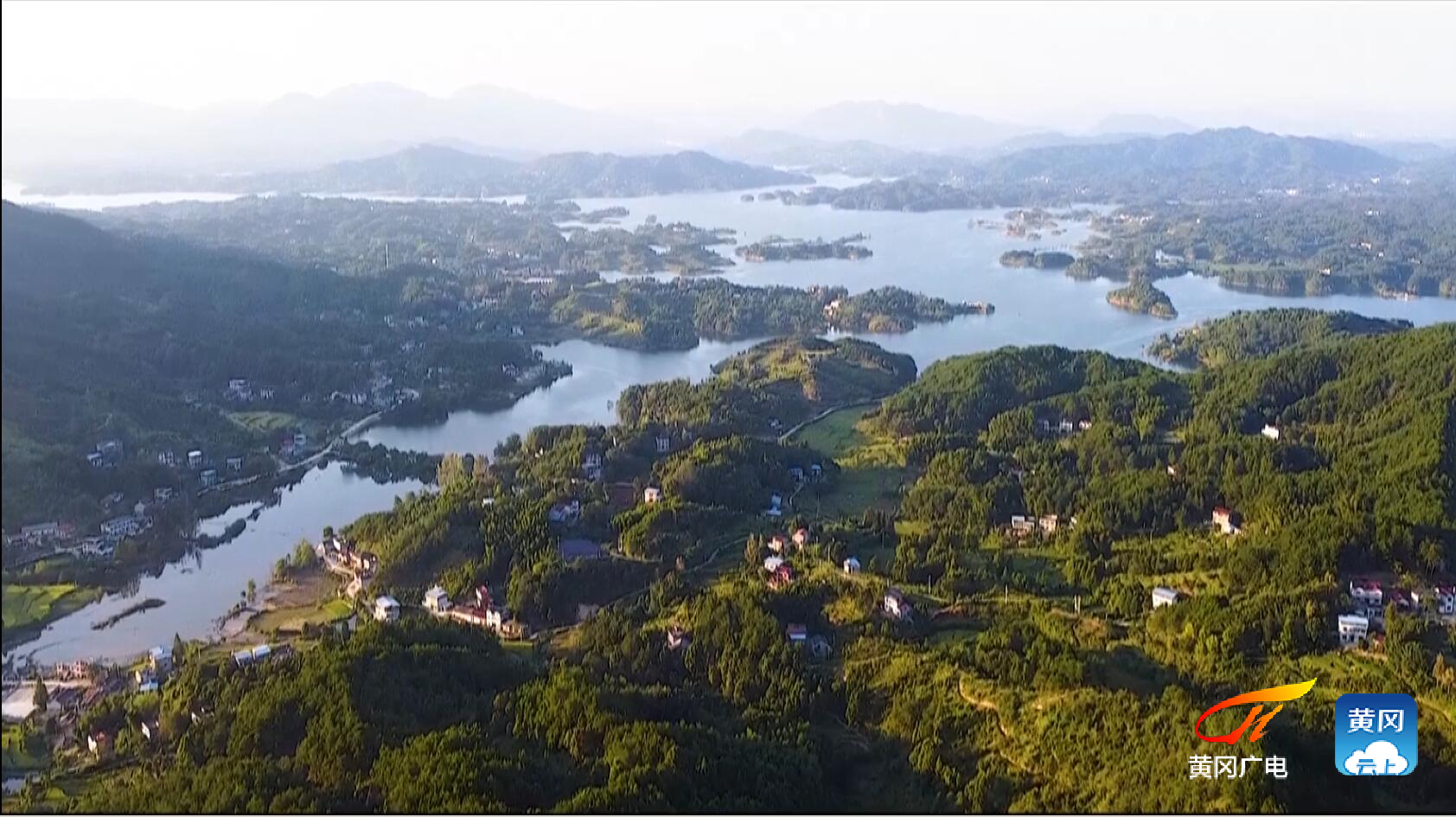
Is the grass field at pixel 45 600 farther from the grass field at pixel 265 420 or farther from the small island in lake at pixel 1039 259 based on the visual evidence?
the small island in lake at pixel 1039 259

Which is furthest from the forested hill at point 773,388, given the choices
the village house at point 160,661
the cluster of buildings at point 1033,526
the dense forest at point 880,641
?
the village house at point 160,661

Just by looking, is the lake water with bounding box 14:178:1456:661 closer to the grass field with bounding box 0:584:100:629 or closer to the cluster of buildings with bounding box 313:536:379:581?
the grass field with bounding box 0:584:100:629

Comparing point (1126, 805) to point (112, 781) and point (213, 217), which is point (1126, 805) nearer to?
point (112, 781)

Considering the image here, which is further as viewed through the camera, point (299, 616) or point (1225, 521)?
point (1225, 521)

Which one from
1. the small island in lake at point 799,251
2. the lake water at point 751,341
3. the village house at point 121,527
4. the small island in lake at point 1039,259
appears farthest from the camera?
the small island in lake at point 799,251

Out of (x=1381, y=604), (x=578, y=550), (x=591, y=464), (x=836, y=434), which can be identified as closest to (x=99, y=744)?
(x=578, y=550)

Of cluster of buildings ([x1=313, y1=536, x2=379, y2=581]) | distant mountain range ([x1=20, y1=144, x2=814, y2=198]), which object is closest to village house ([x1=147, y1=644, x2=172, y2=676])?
cluster of buildings ([x1=313, y1=536, x2=379, y2=581])

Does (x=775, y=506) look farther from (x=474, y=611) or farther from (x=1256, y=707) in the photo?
(x=1256, y=707)
